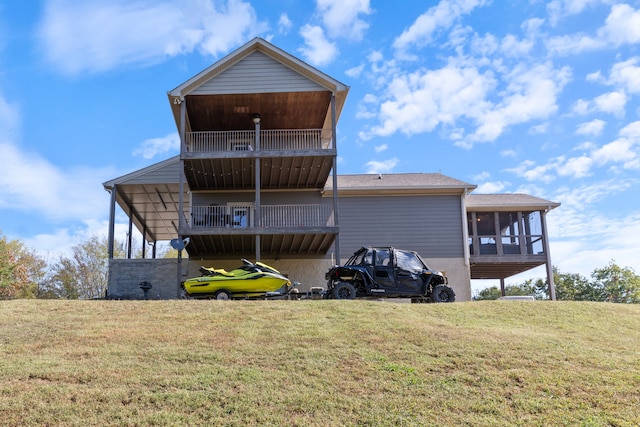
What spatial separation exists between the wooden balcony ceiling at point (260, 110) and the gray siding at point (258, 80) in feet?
0.93

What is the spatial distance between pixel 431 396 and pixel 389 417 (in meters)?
0.95


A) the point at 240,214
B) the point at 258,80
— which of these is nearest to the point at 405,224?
the point at 240,214

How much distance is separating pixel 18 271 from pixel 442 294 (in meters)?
33.7

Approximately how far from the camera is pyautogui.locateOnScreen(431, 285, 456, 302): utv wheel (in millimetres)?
16062

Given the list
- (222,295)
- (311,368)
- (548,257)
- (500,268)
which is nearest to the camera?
(311,368)

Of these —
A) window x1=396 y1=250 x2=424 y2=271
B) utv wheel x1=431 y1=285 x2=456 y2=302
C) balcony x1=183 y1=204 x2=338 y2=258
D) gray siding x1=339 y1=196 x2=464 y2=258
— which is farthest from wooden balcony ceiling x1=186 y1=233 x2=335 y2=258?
utv wheel x1=431 y1=285 x2=456 y2=302

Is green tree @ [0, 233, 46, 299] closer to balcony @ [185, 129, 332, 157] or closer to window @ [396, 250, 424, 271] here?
balcony @ [185, 129, 332, 157]

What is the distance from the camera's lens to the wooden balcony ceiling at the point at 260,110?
2122 cm

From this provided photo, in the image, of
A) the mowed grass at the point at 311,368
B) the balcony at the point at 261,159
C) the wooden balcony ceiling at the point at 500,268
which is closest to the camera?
the mowed grass at the point at 311,368

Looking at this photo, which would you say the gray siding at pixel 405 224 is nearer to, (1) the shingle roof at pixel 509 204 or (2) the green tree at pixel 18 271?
(1) the shingle roof at pixel 509 204

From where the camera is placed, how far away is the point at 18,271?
38.9 meters

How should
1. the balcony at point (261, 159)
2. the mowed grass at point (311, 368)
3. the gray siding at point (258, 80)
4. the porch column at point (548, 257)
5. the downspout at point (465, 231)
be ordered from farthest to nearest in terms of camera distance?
1. the porch column at point (548, 257)
2. the downspout at point (465, 231)
3. the gray siding at point (258, 80)
4. the balcony at point (261, 159)
5. the mowed grass at point (311, 368)

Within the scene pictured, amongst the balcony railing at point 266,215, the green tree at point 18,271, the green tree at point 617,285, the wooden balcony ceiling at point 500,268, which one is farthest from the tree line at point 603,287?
the green tree at point 18,271

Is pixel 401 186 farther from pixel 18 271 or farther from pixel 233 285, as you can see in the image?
pixel 18 271
